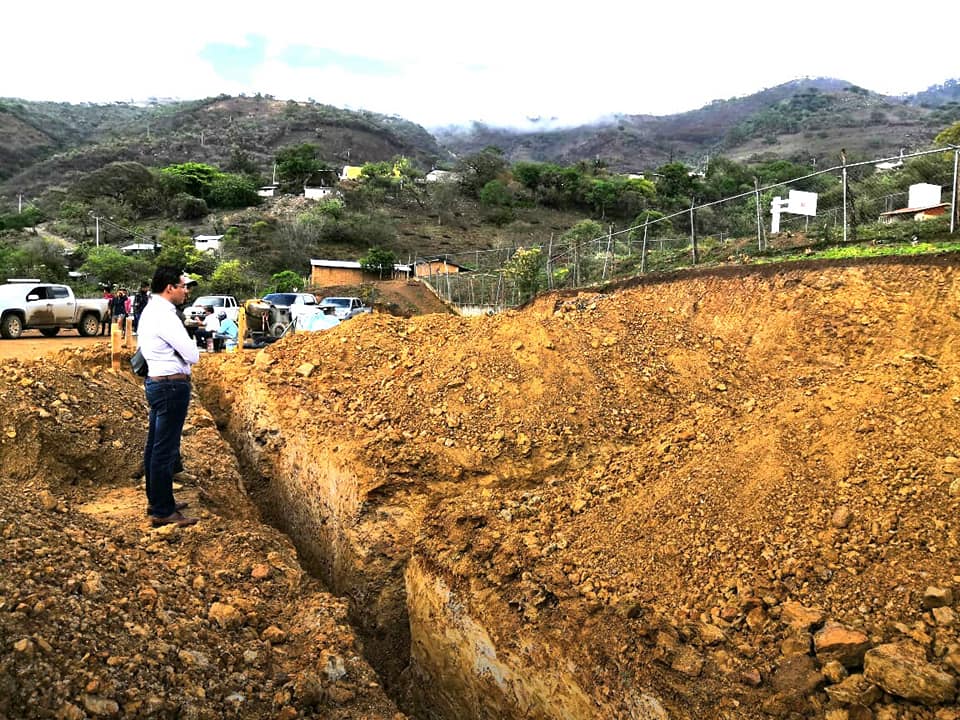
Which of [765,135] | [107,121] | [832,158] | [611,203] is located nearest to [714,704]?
[611,203]

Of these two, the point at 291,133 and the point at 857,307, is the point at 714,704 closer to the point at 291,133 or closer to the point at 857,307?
the point at 857,307

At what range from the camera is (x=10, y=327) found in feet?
47.3

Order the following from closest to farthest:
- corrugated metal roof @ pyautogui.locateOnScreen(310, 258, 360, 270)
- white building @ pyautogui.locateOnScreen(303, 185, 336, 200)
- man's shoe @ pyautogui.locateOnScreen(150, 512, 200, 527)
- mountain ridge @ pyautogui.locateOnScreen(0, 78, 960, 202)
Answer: man's shoe @ pyautogui.locateOnScreen(150, 512, 200, 527) < corrugated metal roof @ pyautogui.locateOnScreen(310, 258, 360, 270) < white building @ pyautogui.locateOnScreen(303, 185, 336, 200) < mountain ridge @ pyautogui.locateOnScreen(0, 78, 960, 202)

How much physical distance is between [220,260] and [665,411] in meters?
33.9

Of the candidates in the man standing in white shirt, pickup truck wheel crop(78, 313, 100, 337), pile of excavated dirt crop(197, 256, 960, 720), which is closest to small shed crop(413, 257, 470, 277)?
pickup truck wheel crop(78, 313, 100, 337)

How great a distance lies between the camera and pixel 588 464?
Result: 16.3 ft

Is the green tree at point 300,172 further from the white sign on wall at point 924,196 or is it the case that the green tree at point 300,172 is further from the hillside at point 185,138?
the white sign on wall at point 924,196

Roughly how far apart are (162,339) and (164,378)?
0.25 m

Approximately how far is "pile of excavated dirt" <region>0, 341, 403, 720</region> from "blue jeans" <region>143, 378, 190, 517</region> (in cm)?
19

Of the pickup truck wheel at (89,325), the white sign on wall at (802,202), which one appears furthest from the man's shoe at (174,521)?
the pickup truck wheel at (89,325)

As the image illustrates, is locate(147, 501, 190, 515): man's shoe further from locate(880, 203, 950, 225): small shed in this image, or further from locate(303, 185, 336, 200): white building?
locate(303, 185, 336, 200): white building

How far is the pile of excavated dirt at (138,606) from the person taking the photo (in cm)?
261

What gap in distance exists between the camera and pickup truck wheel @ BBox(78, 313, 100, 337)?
15866mm

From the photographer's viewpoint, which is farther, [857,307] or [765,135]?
[765,135]
